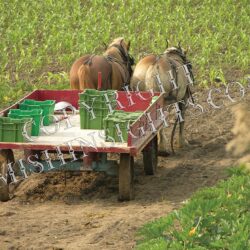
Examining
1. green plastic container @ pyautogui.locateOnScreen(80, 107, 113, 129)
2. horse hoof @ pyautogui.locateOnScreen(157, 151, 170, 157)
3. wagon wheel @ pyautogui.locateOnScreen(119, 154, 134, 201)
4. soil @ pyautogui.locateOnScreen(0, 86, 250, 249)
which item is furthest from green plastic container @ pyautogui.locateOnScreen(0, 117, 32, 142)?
horse hoof @ pyautogui.locateOnScreen(157, 151, 170, 157)

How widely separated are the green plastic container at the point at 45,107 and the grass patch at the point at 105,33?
5470mm

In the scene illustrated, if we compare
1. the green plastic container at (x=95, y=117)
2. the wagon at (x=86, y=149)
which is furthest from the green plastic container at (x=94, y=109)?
the wagon at (x=86, y=149)

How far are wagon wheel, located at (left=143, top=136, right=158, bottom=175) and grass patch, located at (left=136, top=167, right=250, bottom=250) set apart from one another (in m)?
3.87

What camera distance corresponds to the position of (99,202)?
10305 millimetres

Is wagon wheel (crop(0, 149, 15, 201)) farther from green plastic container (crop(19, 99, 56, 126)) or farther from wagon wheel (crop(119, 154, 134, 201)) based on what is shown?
wagon wheel (crop(119, 154, 134, 201))

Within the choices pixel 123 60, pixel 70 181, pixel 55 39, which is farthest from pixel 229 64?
pixel 70 181

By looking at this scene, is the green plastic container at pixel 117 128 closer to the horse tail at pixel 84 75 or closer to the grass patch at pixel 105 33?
the horse tail at pixel 84 75

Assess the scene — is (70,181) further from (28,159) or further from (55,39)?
(55,39)

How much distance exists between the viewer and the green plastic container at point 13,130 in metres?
10.2

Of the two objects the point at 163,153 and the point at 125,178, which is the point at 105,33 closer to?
the point at 163,153

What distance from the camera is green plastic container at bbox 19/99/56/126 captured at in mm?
11297

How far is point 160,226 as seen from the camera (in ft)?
22.6

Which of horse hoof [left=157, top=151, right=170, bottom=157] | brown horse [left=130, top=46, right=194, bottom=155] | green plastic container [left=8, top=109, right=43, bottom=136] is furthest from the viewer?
horse hoof [left=157, top=151, right=170, bottom=157]

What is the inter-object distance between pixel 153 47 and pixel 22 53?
3348mm
